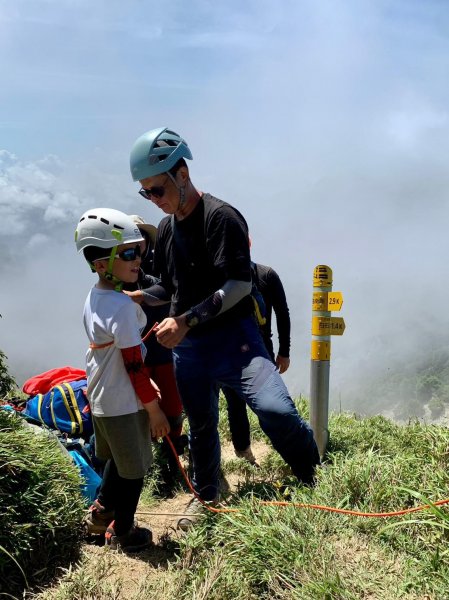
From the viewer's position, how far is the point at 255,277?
200 inches

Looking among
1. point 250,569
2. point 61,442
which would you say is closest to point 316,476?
point 250,569

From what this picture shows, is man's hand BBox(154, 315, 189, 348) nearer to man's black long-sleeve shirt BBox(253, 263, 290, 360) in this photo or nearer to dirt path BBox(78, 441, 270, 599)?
dirt path BBox(78, 441, 270, 599)

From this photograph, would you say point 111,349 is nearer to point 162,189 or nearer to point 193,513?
point 162,189

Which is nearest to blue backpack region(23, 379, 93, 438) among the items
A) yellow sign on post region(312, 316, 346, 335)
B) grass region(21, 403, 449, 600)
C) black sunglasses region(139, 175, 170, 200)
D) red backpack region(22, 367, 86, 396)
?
red backpack region(22, 367, 86, 396)

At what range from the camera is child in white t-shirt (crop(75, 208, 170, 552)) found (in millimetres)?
3197

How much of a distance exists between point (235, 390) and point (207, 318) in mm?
549

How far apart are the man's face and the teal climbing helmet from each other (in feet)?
0.14

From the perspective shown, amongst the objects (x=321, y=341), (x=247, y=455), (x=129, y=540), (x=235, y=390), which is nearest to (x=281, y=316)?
(x=321, y=341)

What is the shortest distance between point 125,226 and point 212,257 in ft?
1.85

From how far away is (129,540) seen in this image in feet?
11.4

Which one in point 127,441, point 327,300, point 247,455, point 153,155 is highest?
point 153,155

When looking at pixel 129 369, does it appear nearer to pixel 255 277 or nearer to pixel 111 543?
pixel 111 543

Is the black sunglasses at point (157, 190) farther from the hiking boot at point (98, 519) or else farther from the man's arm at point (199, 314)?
the hiking boot at point (98, 519)

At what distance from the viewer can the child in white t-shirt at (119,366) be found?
126 inches
